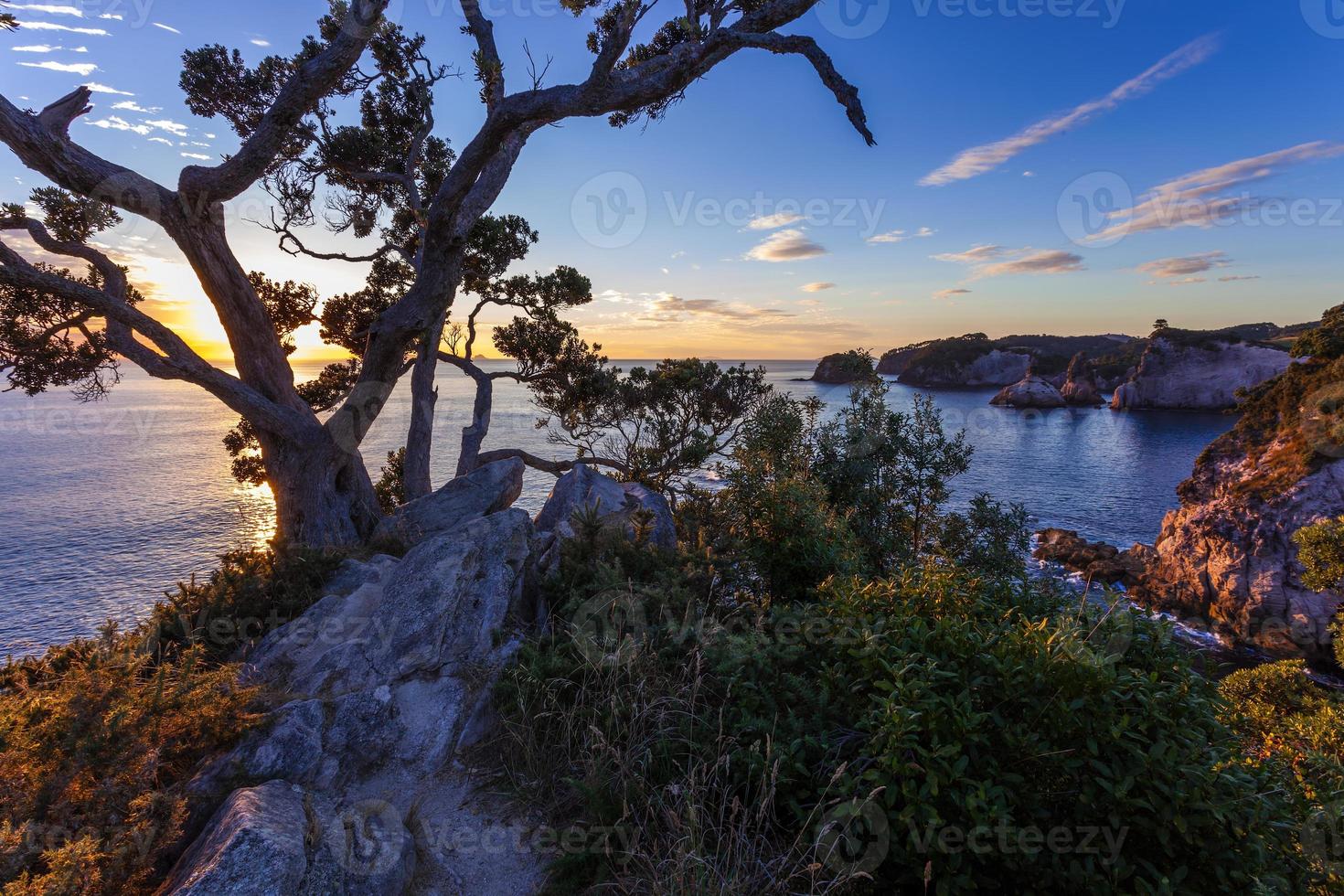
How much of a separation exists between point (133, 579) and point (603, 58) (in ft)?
A: 99.5

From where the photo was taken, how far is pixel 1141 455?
47.6 meters

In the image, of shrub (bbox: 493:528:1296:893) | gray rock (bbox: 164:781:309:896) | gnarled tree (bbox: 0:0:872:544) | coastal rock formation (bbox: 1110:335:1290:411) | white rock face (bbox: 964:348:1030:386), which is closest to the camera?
shrub (bbox: 493:528:1296:893)

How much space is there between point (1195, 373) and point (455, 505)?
9979cm

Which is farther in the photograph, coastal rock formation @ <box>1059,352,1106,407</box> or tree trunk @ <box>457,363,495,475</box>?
coastal rock formation @ <box>1059,352,1106,407</box>

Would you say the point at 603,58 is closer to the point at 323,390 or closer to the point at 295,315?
the point at 295,315

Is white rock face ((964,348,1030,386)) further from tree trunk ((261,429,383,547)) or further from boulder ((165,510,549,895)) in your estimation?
boulder ((165,510,549,895))

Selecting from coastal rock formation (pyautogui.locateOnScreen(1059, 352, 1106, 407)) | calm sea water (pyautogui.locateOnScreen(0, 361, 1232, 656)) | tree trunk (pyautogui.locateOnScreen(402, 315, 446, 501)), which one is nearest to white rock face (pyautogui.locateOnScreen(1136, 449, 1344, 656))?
calm sea water (pyautogui.locateOnScreen(0, 361, 1232, 656))

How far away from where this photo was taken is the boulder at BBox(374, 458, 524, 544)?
464 inches

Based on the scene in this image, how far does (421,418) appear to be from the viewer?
16.2 m

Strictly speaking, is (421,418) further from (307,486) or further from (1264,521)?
(1264,521)

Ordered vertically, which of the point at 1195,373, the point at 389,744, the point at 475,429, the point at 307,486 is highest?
the point at 1195,373

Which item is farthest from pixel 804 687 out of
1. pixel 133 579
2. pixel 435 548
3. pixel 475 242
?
pixel 133 579

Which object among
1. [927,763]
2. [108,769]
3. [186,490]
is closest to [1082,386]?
[927,763]

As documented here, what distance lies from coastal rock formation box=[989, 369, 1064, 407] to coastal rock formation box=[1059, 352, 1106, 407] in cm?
161
